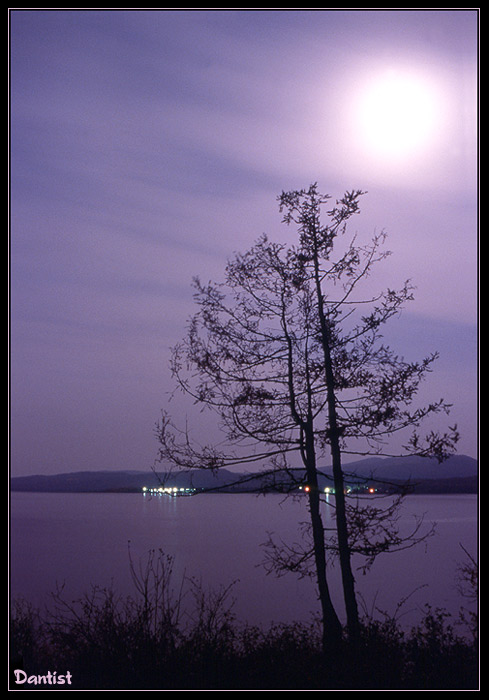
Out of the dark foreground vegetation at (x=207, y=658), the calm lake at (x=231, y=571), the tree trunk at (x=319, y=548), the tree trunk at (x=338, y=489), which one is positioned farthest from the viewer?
the calm lake at (x=231, y=571)

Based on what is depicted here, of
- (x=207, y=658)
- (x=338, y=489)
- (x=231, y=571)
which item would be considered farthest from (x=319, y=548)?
(x=231, y=571)

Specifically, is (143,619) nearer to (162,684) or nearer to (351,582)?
(162,684)

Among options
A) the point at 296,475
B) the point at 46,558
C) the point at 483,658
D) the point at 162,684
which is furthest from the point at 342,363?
the point at 46,558

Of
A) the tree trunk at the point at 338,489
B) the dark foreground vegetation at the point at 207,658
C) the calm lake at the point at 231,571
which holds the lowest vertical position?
the calm lake at the point at 231,571

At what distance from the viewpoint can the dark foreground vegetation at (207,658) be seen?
775 cm

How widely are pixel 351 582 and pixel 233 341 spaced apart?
14.8ft

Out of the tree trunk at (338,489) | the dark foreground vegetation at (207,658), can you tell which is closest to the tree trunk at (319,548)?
the tree trunk at (338,489)

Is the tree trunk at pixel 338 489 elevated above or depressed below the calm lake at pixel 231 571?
above

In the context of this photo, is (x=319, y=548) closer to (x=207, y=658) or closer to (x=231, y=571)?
(x=207, y=658)

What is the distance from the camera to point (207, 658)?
8.34 m

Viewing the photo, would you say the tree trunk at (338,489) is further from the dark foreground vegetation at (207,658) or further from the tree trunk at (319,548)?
the dark foreground vegetation at (207,658)

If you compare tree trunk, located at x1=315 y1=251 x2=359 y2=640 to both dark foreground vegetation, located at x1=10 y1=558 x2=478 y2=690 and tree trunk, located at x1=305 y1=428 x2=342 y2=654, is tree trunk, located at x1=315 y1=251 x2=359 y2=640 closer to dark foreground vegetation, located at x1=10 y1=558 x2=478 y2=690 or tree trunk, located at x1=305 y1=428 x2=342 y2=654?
tree trunk, located at x1=305 y1=428 x2=342 y2=654

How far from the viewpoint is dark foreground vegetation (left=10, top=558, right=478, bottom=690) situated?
7.75 metres

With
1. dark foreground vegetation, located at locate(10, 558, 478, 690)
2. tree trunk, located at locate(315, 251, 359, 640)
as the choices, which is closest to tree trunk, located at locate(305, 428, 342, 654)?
tree trunk, located at locate(315, 251, 359, 640)
